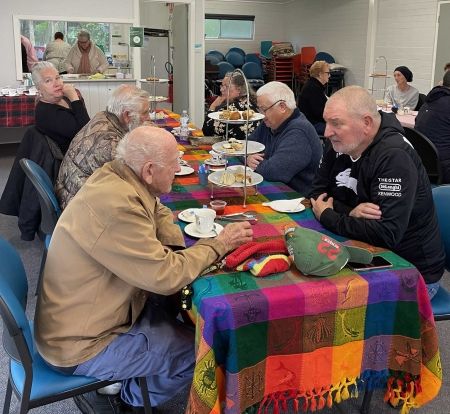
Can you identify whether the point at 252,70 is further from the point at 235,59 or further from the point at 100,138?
the point at 100,138

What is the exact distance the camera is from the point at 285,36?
41.0 ft

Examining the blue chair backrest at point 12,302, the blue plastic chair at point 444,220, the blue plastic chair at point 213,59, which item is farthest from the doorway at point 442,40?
the blue chair backrest at point 12,302

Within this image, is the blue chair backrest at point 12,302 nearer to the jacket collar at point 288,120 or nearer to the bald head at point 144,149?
the bald head at point 144,149

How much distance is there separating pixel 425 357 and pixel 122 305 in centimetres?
99

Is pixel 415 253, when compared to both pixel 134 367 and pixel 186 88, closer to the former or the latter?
pixel 134 367

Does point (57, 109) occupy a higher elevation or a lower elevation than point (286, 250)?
higher

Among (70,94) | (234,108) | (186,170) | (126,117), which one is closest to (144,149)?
(126,117)

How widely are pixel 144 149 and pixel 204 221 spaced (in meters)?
0.39

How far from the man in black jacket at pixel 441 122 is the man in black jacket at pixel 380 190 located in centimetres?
212

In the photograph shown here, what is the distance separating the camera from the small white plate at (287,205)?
2047 mm

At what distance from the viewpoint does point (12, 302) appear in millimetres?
1322

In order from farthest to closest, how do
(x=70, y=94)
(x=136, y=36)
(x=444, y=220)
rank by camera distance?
(x=136, y=36) → (x=70, y=94) → (x=444, y=220)

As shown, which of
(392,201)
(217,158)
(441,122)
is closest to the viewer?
(392,201)

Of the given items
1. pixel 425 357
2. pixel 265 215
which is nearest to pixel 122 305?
pixel 265 215
